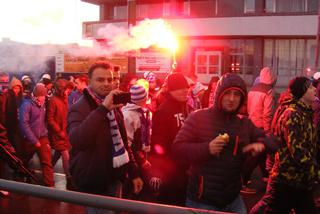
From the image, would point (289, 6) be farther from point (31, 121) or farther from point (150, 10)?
point (31, 121)

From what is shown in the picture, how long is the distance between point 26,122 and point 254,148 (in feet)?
15.5

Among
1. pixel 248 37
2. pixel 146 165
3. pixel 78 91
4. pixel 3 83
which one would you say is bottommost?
pixel 146 165

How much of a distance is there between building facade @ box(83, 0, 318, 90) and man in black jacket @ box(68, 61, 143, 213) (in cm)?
2806

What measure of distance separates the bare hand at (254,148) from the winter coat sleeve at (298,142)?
86 centimetres

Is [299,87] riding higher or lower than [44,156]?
higher

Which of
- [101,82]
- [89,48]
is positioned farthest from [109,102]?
[89,48]

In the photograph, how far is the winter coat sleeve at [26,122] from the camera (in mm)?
7082

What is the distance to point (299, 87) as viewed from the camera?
450 cm

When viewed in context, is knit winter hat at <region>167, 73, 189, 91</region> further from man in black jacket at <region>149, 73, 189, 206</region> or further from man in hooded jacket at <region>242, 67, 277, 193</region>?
man in hooded jacket at <region>242, 67, 277, 193</region>

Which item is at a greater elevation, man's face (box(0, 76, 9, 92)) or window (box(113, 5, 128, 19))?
window (box(113, 5, 128, 19))

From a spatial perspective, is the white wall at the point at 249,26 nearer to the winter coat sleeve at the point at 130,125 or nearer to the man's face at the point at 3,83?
the man's face at the point at 3,83

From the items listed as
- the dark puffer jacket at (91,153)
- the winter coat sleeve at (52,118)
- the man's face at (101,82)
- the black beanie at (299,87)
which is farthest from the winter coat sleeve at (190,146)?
the winter coat sleeve at (52,118)

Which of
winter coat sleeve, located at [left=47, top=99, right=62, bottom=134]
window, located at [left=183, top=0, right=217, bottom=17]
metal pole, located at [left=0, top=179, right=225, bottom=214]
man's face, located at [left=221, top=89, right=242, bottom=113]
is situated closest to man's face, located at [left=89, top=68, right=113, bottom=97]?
man's face, located at [left=221, top=89, right=242, bottom=113]

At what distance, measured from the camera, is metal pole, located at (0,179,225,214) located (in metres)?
2.10
